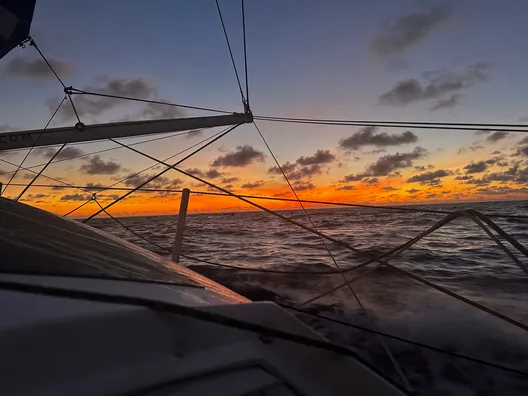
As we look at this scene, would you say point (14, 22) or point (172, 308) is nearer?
Result: point (172, 308)

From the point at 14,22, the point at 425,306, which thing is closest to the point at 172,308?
the point at 14,22

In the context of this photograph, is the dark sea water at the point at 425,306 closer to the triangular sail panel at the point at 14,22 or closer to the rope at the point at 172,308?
the rope at the point at 172,308

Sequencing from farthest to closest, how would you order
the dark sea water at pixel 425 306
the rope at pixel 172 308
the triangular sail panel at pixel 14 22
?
the triangular sail panel at pixel 14 22 → the dark sea water at pixel 425 306 → the rope at pixel 172 308

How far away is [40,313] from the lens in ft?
3.84

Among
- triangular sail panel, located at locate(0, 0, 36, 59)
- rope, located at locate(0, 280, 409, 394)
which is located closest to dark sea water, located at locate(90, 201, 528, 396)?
rope, located at locate(0, 280, 409, 394)

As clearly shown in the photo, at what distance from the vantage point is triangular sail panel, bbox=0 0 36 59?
15.2 feet

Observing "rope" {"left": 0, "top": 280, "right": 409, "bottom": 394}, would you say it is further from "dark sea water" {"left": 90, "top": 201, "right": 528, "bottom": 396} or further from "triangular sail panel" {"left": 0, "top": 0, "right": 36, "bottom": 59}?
"triangular sail panel" {"left": 0, "top": 0, "right": 36, "bottom": 59}

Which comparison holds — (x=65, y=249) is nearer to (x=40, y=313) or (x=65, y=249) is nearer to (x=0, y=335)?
(x=40, y=313)

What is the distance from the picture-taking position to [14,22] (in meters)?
4.82

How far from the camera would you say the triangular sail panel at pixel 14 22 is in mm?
4629

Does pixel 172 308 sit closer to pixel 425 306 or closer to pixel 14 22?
pixel 14 22

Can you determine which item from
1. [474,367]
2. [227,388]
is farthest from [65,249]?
[474,367]

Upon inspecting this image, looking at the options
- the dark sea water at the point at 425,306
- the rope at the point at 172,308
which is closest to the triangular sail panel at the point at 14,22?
the rope at the point at 172,308

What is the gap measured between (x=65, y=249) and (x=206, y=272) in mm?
7913
